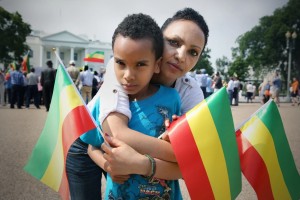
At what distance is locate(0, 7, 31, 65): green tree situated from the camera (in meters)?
44.4

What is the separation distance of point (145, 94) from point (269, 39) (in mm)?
53897

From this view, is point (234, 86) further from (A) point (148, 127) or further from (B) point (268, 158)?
(A) point (148, 127)

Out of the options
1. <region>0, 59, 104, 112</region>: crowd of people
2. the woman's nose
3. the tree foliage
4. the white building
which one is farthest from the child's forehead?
the white building

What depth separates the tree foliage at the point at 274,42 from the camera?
47.7 metres

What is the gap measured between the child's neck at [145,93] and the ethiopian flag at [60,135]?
0.23 meters

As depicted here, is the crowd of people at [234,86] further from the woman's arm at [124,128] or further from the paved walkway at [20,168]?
the woman's arm at [124,128]

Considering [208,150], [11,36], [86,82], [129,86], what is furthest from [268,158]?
[11,36]

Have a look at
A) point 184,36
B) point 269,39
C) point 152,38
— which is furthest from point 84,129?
point 269,39

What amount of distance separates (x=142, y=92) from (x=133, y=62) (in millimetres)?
216

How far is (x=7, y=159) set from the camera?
14.9 ft

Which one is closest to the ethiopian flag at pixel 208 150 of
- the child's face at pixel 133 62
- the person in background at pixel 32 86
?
the child's face at pixel 133 62

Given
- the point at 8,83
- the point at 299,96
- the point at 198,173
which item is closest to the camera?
the point at 198,173

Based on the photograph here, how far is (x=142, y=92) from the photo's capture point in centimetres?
157

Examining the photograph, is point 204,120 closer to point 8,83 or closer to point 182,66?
point 182,66
